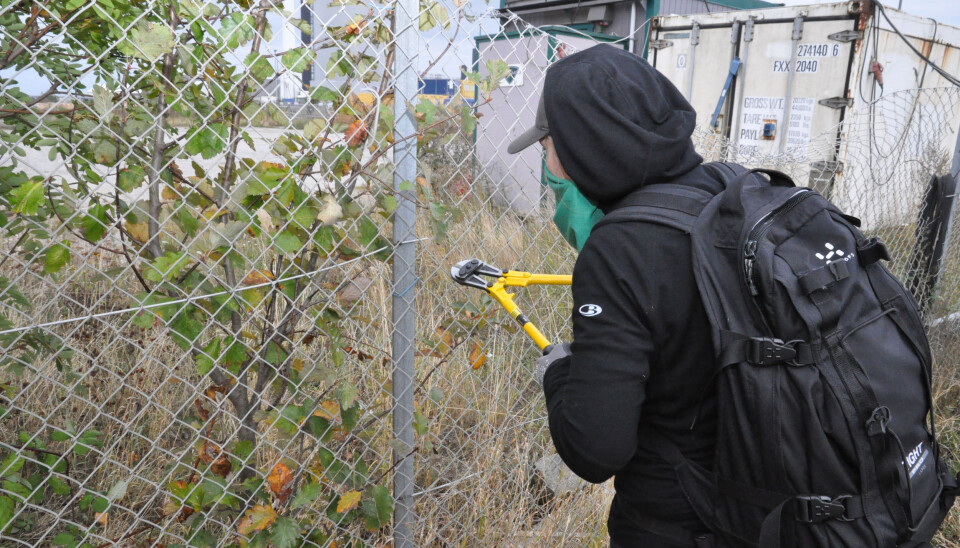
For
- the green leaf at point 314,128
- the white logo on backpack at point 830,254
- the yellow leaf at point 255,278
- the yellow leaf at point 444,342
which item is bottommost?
the yellow leaf at point 444,342

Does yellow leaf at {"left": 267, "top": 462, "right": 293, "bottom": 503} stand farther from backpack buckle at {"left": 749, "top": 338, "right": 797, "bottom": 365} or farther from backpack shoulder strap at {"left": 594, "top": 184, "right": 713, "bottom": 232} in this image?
Result: backpack buckle at {"left": 749, "top": 338, "right": 797, "bottom": 365}

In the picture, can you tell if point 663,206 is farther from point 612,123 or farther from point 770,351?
point 770,351

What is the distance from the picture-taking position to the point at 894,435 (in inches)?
48.9

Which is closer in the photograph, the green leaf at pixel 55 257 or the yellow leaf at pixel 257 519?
the green leaf at pixel 55 257

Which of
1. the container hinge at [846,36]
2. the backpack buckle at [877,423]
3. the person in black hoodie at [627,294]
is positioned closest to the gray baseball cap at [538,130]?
the person in black hoodie at [627,294]

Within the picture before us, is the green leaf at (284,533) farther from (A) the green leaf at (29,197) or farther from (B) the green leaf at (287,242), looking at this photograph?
(A) the green leaf at (29,197)

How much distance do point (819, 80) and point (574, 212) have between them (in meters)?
5.32

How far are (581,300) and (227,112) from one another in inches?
38.4

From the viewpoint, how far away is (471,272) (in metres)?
1.70

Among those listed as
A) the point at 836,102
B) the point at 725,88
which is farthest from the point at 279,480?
the point at 725,88

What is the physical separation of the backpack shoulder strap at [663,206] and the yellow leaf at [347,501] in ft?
3.16

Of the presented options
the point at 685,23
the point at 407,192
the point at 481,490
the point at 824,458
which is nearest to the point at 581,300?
the point at 824,458

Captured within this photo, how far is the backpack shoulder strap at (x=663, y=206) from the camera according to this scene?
4.24ft

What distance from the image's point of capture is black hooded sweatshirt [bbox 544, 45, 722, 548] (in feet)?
4.14
